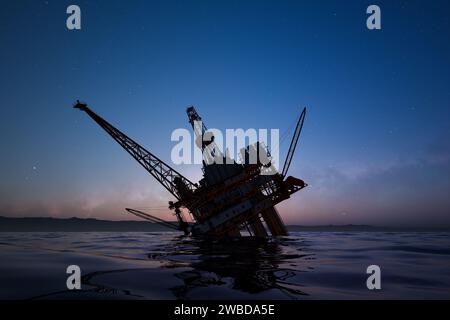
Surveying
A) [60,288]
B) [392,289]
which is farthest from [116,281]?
[392,289]

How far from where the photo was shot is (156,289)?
10.5 metres

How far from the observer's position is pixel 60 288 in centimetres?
1077

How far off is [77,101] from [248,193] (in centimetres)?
3317

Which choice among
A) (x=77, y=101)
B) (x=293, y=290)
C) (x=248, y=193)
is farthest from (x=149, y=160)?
(x=293, y=290)

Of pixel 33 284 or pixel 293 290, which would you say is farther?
pixel 33 284

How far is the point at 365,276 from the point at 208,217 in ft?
114

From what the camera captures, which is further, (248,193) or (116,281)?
(248,193)
